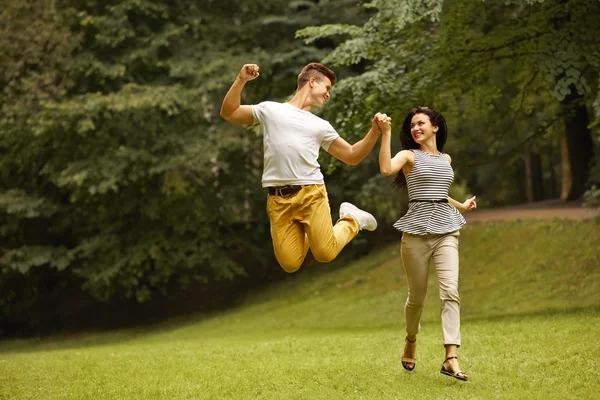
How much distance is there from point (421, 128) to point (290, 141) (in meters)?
1.25

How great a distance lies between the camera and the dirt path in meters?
21.6

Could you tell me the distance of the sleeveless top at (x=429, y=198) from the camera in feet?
22.8

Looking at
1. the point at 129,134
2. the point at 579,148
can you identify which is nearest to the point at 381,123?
the point at 129,134

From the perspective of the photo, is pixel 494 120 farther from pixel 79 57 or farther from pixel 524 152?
pixel 79 57

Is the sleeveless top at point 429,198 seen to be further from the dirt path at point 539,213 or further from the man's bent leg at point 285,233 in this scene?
the dirt path at point 539,213

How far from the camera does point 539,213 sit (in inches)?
904

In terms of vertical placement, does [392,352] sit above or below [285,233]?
below

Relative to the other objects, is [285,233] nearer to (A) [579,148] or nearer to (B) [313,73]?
(B) [313,73]

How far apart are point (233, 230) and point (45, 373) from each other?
14985mm

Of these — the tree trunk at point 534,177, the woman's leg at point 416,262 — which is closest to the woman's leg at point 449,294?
the woman's leg at point 416,262

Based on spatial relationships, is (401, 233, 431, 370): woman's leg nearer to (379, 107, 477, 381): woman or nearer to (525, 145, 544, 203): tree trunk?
(379, 107, 477, 381): woman

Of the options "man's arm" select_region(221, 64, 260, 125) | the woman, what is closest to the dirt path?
the woman

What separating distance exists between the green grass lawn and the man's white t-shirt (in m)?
1.96

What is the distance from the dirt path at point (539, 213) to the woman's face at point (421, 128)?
14.2 m
